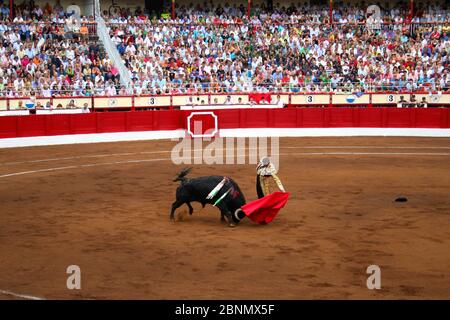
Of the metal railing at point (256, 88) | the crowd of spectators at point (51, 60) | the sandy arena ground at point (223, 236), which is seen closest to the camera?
the sandy arena ground at point (223, 236)

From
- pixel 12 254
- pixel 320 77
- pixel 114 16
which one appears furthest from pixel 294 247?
pixel 114 16

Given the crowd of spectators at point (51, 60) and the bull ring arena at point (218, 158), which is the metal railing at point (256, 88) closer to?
the bull ring arena at point (218, 158)

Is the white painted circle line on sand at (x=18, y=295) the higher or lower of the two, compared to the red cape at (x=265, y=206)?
lower

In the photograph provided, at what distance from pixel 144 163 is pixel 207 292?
12.8 metres

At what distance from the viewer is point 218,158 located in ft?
74.2

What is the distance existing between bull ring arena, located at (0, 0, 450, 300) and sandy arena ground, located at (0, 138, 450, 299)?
0.05 meters

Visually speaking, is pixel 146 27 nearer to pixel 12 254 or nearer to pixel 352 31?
pixel 352 31

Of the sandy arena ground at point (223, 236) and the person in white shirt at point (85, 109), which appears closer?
the sandy arena ground at point (223, 236)

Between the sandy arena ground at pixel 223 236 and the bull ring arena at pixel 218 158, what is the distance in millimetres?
48

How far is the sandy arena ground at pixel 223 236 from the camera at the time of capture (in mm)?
9812

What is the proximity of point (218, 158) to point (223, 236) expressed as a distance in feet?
33.1

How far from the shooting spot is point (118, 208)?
15109 millimetres

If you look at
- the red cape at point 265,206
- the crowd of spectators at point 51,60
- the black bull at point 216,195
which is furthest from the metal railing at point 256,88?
the red cape at point 265,206

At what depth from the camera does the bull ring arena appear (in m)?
Answer: 10.5
